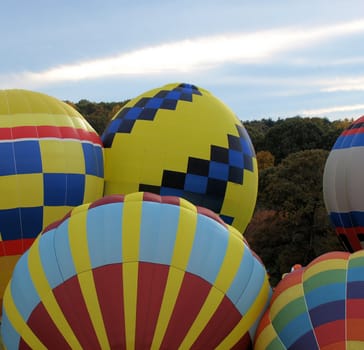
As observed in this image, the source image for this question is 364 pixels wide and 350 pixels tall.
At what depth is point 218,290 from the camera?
3.87 meters

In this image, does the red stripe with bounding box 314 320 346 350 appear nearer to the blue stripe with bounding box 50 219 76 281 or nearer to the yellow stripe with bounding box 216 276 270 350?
the yellow stripe with bounding box 216 276 270 350

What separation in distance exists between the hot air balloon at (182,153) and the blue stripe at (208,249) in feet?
7.87

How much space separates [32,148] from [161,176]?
142cm

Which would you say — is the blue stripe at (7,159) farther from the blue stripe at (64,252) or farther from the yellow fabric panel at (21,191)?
the blue stripe at (64,252)

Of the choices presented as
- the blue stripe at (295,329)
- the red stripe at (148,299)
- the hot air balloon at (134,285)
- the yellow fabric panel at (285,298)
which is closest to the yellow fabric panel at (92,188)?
the hot air balloon at (134,285)

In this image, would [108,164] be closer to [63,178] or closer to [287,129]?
[63,178]

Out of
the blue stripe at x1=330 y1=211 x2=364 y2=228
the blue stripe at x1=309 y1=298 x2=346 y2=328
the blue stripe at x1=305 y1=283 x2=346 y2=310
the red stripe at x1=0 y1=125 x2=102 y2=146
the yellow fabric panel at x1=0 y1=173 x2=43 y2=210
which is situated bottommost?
the blue stripe at x1=330 y1=211 x2=364 y2=228

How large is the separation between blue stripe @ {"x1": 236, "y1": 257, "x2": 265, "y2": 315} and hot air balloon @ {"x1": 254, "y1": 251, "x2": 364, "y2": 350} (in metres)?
0.13

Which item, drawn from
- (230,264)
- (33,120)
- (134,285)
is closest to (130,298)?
(134,285)

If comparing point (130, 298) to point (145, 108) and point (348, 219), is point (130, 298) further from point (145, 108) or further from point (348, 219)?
point (348, 219)

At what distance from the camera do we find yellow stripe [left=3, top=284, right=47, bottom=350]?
12.6 feet

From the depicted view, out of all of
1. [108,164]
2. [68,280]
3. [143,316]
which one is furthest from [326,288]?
[108,164]

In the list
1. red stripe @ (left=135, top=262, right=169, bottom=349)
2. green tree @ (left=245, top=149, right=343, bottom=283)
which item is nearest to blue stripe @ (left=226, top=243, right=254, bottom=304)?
red stripe @ (left=135, top=262, right=169, bottom=349)

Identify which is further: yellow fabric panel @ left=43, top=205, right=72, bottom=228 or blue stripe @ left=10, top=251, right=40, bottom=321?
yellow fabric panel @ left=43, top=205, right=72, bottom=228
